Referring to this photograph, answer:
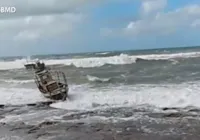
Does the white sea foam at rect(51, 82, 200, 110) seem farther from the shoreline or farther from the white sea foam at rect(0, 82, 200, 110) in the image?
the shoreline

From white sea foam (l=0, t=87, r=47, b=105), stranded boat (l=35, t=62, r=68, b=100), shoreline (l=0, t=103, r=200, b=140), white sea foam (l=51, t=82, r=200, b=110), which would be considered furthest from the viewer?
white sea foam (l=0, t=87, r=47, b=105)

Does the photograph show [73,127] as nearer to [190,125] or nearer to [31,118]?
[31,118]

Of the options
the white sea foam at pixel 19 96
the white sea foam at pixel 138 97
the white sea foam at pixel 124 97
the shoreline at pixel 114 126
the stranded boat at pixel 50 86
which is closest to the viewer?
the shoreline at pixel 114 126

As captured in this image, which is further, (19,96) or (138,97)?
(19,96)

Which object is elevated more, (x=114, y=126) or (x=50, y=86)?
(x=50, y=86)

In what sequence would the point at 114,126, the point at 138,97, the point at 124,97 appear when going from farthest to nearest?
the point at 124,97 → the point at 138,97 → the point at 114,126

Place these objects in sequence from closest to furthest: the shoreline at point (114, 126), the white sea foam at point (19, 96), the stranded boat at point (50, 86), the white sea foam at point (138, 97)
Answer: the shoreline at point (114, 126)
the white sea foam at point (138, 97)
the stranded boat at point (50, 86)
the white sea foam at point (19, 96)

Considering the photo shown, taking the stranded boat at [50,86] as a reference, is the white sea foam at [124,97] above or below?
below

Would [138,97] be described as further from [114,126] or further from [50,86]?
[114,126]

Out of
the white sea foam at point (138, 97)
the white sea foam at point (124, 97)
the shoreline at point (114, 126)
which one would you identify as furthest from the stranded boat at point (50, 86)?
the shoreline at point (114, 126)

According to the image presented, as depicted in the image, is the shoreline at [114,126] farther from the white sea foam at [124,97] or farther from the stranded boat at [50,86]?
the stranded boat at [50,86]

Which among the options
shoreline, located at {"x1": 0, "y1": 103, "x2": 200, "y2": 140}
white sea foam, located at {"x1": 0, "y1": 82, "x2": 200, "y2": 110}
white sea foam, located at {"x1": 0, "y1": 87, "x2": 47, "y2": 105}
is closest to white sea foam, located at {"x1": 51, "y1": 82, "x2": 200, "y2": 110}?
white sea foam, located at {"x1": 0, "y1": 82, "x2": 200, "y2": 110}

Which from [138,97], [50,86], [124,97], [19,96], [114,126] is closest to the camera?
[114,126]

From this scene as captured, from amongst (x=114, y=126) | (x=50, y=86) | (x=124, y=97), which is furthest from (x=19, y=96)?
(x=114, y=126)
